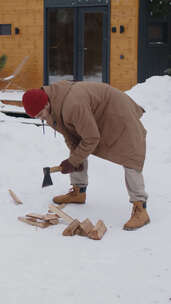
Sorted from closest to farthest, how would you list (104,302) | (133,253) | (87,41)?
1. (104,302)
2. (133,253)
3. (87,41)

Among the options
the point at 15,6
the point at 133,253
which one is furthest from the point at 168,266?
the point at 15,6

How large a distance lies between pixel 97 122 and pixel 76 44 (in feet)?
27.5

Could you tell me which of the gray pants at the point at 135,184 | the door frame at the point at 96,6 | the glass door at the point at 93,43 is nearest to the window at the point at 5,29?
the door frame at the point at 96,6

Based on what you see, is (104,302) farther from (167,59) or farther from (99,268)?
(167,59)

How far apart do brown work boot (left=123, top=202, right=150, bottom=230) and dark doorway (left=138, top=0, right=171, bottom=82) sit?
761 cm

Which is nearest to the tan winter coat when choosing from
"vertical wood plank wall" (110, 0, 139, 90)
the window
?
"vertical wood plank wall" (110, 0, 139, 90)

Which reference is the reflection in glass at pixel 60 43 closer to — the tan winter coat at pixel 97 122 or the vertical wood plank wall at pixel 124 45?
the vertical wood plank wall at pixel 124 45

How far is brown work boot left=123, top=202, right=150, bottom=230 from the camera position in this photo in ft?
14.6

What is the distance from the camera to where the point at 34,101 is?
4.08 m

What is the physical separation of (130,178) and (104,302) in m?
1.59

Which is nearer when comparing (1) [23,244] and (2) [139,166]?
(1) [23,244]

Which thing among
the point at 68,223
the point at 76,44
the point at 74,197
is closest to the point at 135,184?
the point at 68,223

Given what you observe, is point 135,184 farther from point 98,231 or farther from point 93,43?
point 93,43

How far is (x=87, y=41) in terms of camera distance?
40.7 feet
